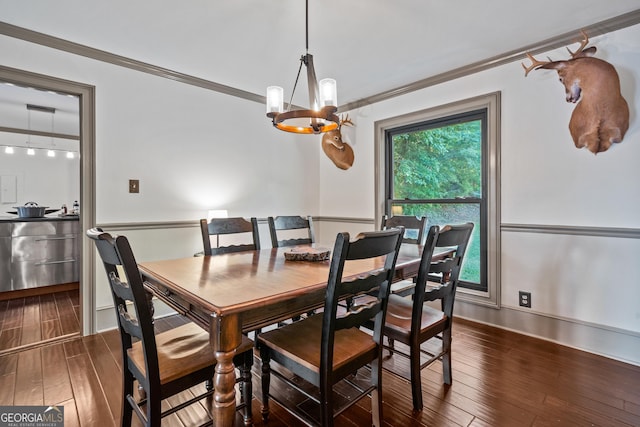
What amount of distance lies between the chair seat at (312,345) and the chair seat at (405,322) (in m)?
0.24

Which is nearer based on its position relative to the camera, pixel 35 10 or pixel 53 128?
pixel 35 10

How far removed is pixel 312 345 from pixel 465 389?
1080 millimetres

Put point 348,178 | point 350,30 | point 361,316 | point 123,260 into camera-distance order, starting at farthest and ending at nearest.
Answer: point 348,178 < point 350,30 < point 361,316 < point 123,260

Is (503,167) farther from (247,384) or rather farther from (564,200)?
(247,384)

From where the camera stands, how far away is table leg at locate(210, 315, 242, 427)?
108cm

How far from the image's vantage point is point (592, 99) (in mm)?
2217

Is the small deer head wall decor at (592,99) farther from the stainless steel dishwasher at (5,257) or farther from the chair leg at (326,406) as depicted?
the stainless steel dishwasher at (5,257)

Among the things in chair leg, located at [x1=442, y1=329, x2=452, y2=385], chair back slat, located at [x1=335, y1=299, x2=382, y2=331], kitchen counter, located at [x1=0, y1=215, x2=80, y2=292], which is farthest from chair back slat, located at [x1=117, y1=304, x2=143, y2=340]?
→ kitchen counter, located at [x1=0, y1=215, x2=80, y2=292]

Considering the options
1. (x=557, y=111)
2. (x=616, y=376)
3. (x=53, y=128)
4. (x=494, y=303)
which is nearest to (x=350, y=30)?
(x=557, y=111)

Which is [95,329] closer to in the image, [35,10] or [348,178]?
[35,10]

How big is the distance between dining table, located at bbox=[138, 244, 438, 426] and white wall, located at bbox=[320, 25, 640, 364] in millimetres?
1359

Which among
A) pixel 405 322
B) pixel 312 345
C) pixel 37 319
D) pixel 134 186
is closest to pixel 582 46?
pixel 405 322

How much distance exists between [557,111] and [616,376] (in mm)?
1873

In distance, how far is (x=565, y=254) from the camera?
7.94ft
